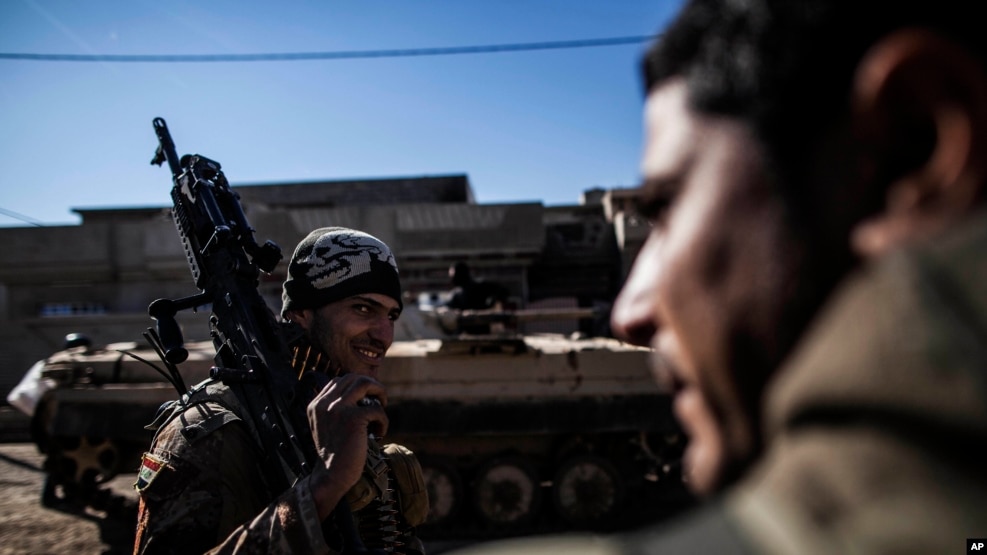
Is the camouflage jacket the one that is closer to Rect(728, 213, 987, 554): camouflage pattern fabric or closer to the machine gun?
the machine gun

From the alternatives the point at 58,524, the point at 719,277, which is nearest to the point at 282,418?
the point at 719,277

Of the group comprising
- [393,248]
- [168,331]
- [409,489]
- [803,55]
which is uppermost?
[393,248]

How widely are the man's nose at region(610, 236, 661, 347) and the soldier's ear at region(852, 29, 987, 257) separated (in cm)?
21

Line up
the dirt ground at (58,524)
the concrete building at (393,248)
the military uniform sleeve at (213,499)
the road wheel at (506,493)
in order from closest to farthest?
the military uniform sleeve at (213,499) → the dirt ground at (58,524) → the road wheel at (506,493) → the concrete building at (393,248)

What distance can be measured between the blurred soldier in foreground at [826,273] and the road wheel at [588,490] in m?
6.25

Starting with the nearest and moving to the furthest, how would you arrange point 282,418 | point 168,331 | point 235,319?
point 282,418 → point 235,319 → point 168,331

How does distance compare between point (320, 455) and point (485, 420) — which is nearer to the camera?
point (320, 455)

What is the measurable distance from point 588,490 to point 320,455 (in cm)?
558

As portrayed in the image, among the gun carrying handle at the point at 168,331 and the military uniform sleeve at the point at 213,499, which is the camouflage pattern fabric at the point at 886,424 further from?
the gun carrying handle at the point at 168,331

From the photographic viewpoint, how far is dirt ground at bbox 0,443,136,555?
5863 mm

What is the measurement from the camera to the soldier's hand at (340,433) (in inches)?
54.8

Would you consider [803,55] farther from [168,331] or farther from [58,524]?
[58,524]

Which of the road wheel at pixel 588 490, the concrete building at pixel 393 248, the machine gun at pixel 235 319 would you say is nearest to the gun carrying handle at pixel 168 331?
the machine gun at pixel 235 319

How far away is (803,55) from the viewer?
50 cm
